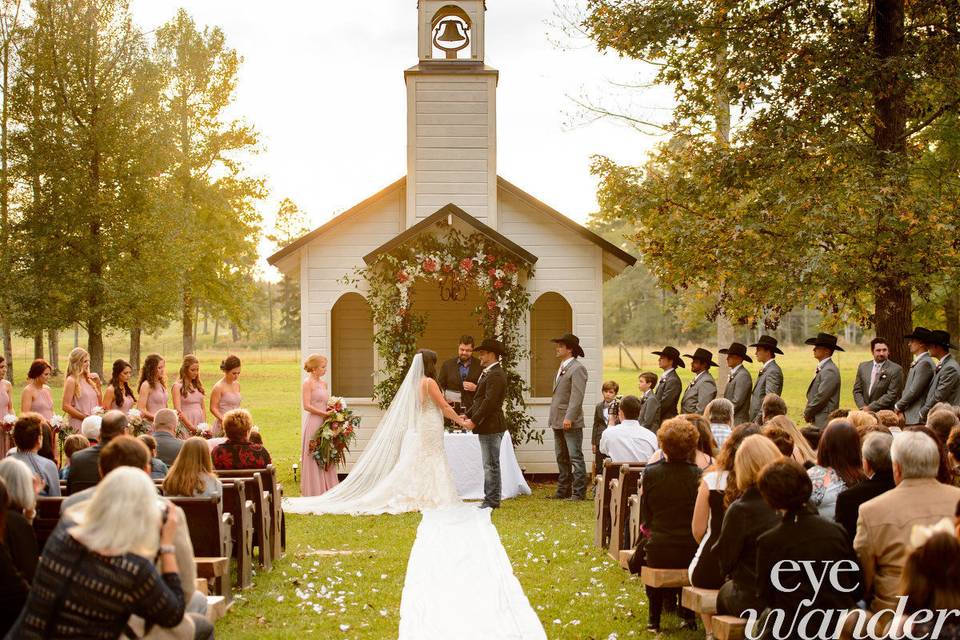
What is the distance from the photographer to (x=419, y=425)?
42.2 ft

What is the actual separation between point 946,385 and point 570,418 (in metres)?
4.67

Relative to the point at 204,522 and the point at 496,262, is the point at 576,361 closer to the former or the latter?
the point at 496,262

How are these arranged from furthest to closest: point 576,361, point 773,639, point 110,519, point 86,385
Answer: point 576,361 < point 86,385 < point 773,639 < point 110,519

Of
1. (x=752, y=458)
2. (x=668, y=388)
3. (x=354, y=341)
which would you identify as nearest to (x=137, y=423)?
(x=668, y=388)

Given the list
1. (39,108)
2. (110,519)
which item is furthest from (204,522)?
(39,108)

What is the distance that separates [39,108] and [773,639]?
24.5m

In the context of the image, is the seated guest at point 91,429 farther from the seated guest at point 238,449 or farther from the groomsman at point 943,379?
the groomsman at point 943,379

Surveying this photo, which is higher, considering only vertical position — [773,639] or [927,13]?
[927,13]

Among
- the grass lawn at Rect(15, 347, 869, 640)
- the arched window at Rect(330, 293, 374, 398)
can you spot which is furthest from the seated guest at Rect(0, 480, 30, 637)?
the arched window at Rect(330, 293, 374, 398)

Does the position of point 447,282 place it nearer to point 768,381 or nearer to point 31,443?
point 768,381

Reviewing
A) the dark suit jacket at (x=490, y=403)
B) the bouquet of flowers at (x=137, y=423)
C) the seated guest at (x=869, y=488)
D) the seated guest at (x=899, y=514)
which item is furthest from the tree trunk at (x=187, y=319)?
the seated guest at (x=899, y=514)

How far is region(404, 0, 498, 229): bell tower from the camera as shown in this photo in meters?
16.2

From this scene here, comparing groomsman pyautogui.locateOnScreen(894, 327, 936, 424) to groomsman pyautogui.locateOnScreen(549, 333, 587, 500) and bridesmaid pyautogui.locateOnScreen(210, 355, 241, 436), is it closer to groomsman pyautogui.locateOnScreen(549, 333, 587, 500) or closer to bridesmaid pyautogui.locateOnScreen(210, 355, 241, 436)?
groomsman pyautogui.locateOnScreen(549, 333, 587, 500)

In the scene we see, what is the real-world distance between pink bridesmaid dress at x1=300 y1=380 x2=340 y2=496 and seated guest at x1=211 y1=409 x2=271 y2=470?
3689 millimetres
